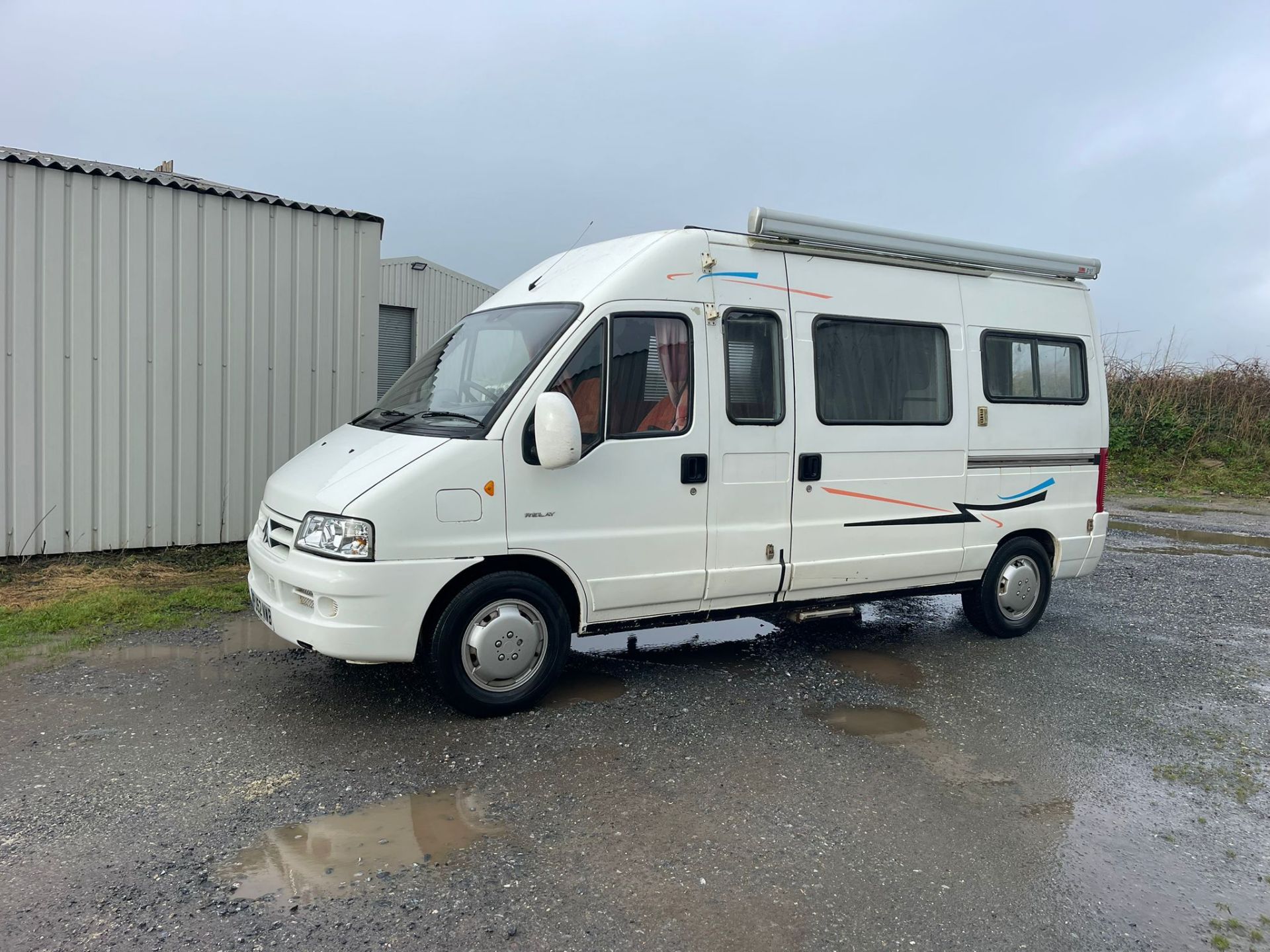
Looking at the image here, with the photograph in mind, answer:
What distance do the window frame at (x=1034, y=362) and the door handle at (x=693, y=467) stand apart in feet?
8.07

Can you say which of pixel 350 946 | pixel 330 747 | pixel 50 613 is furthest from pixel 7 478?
pixel 350 946

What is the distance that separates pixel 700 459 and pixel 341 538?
205cm

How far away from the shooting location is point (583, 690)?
563cm

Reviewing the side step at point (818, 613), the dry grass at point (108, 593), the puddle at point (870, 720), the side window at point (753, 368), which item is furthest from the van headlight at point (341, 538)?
the side step at point (818, 613)

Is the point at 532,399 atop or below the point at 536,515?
atop

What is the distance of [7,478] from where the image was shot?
7832 millimetres

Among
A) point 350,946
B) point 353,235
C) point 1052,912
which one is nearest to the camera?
point 350,946

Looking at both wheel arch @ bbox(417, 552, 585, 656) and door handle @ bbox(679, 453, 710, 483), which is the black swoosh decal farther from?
wheel arch @ bbox(417, 552, 585, 656)

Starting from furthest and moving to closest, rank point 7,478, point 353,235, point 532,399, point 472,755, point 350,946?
point 353,235 → point 7,478 → point 532,399 → point 472,755 → point 350,946

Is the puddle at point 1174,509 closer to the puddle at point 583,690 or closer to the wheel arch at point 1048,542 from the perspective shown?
the wheel arch at point 1048,542

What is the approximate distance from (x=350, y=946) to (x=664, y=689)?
2858 mm

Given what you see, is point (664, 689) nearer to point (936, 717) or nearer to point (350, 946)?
point (936, 717)

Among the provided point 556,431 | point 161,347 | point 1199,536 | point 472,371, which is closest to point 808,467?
point 556,431

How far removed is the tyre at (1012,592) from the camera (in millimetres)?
7090
